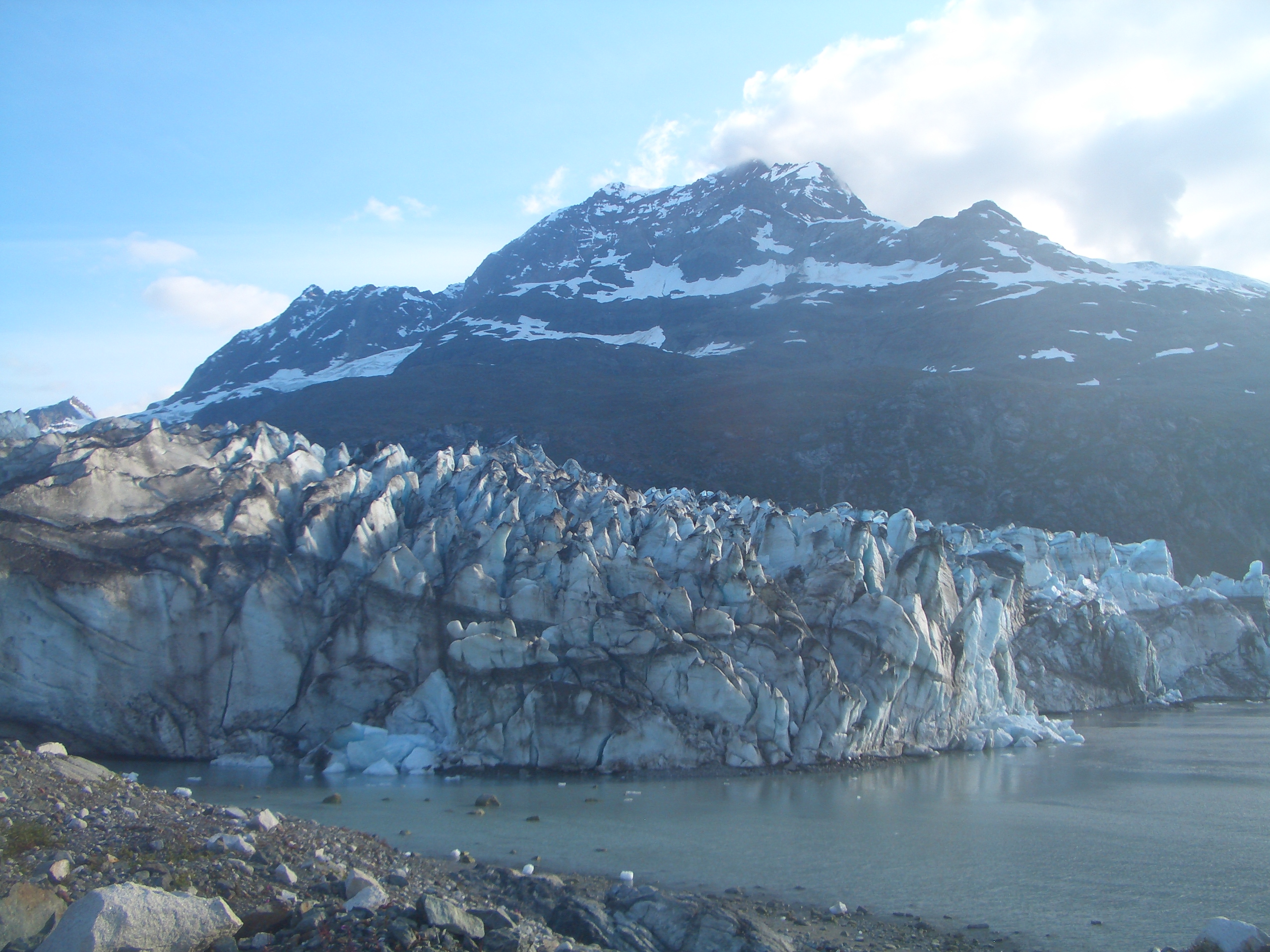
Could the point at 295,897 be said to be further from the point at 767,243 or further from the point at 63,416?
the point at 767,243

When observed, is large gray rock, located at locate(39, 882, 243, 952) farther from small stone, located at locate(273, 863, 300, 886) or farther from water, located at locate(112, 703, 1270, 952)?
water, located at locate(112, 703, 1270, 952)

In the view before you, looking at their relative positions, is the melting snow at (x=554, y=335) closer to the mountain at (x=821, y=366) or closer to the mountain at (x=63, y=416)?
the mountain at (x=821, y=366)

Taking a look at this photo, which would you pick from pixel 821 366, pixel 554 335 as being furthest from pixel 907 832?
pixel 554 335

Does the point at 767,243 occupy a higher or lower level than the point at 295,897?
higher

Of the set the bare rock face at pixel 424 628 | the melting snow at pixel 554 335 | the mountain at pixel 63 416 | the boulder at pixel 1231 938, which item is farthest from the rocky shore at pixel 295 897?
the melting snow at pixel 554 335

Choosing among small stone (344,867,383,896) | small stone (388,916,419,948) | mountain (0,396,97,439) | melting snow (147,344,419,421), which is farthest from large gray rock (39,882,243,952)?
melting snow (147,344,419,421)
